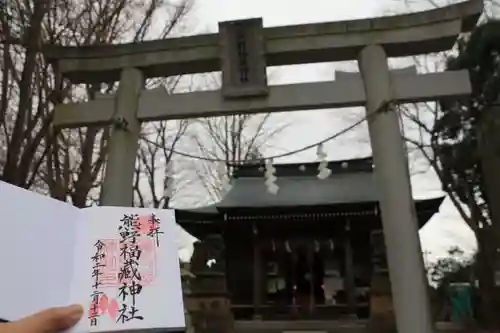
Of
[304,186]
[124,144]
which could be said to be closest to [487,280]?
[304,186]

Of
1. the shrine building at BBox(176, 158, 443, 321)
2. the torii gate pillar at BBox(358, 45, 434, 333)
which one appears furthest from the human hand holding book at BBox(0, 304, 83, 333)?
the shrine building at BBox(176, 158, 443, 321)

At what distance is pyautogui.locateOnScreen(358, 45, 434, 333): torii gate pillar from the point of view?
5.56 metres

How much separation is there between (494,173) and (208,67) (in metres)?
7.71

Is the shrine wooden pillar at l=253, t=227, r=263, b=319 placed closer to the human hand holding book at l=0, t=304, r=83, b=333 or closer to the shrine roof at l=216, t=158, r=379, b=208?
the shrine roof at l=216, t=158, r=379, b=208

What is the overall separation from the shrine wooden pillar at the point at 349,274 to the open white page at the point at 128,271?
1245 centimetres

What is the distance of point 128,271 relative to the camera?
5.17 ft

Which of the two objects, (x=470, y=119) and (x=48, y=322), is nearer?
(x=48, y=322)

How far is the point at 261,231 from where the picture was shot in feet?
47.2

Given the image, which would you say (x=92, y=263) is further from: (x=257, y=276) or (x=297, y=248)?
(x=297, y=248)

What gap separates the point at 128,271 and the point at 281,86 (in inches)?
203

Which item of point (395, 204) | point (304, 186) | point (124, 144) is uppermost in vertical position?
point (304, 186)

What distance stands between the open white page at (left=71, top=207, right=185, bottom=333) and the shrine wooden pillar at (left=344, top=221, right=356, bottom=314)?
12.4m

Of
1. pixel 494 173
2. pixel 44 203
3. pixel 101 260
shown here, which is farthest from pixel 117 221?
pixel 494 173

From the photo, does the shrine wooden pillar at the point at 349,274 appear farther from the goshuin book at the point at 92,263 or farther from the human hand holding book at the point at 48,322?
the human hand holding book at the point at 48,322
